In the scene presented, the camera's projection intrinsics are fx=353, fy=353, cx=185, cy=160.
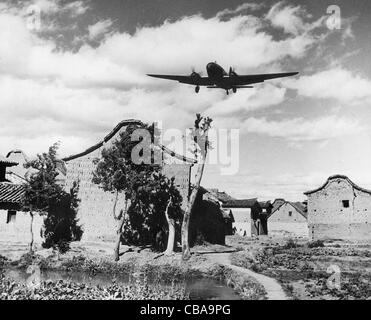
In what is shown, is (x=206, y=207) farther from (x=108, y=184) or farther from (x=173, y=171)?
(x=108, y=184)

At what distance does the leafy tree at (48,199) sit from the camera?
24.4m

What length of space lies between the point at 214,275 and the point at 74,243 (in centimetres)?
1168

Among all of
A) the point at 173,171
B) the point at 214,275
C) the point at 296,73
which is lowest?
the point at 214,275

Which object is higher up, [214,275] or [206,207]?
[206,207]

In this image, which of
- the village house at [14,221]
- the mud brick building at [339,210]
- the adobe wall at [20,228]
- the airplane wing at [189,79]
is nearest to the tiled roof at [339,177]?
the mud brick building at [339,210]

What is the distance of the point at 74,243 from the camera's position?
26.1 metres

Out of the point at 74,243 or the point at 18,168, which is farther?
the point at 18,168

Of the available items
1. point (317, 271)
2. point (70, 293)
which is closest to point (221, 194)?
point (317, 271)

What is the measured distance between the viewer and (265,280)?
16.8 m

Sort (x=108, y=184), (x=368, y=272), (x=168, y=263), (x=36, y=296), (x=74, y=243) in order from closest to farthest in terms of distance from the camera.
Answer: (x=36, y=296) < (x=368, y=272) < (x=168, y=263) < (x=108, y=184) < (x=74, y=243)

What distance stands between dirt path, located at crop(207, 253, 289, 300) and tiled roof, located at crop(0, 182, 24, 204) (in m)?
14.7

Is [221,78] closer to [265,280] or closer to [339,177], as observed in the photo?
[265,280]

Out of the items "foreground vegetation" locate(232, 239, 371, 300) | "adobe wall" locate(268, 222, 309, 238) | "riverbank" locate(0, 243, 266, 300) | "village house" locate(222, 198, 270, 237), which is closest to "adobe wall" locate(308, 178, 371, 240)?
"foreground vegetation" locate(232, 239, 371, 300)
